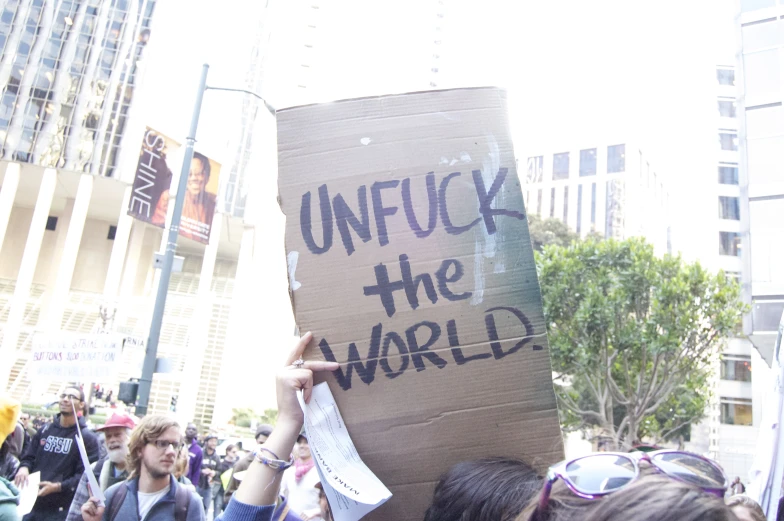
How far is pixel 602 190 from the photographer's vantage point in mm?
82688

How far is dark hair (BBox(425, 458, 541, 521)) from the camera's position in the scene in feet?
5.88

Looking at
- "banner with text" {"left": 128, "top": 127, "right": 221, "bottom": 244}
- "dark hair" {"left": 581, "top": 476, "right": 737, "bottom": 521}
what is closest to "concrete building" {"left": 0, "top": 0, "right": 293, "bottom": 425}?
"banner with text" {"left": 128, "top": 127, "right": 221, "bottom": 244}

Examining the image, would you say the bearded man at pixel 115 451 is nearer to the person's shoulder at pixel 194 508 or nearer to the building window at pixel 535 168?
the person's shoulder at pixel 194 508

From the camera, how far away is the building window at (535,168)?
9038cm

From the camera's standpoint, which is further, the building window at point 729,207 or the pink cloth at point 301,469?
the building window at point 729,207

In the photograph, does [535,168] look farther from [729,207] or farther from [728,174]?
[729,207]

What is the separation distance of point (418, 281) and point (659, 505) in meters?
1.28

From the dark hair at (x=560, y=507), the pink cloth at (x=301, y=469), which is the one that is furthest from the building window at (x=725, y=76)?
the dark hair at (x=560, y=507)

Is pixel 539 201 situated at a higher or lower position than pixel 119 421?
higher

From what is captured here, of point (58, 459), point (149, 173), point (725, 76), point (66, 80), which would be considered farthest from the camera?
point (725, 76)

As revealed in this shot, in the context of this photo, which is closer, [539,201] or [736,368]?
[736,368]

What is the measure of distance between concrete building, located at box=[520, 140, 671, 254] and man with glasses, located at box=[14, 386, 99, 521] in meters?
76.1

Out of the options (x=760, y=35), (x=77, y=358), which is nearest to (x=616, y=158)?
(x=760, y=35)

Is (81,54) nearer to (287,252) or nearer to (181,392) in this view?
(181,392)
